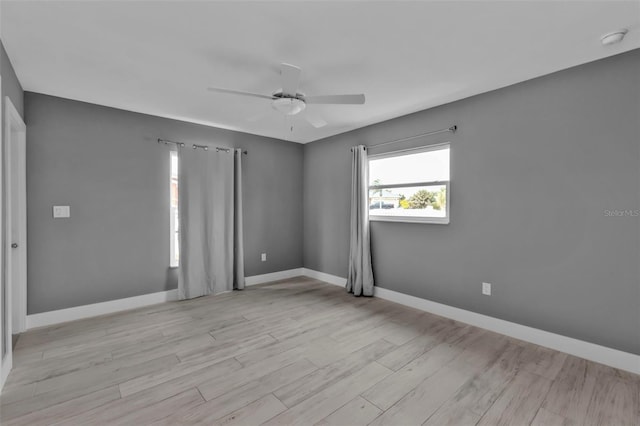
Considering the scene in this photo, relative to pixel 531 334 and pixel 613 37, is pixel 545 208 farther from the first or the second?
pixel 613 37

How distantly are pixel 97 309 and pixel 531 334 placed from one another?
4.65 m

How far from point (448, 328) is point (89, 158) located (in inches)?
174

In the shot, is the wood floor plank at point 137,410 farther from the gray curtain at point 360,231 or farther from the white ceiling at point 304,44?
the gray curtain at point 360,231

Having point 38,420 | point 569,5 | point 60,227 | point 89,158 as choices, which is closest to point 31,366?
point 38,420

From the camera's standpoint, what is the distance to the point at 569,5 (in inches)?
70.6

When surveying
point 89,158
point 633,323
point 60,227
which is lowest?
point 633,323

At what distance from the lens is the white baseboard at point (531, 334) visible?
92.8 inches

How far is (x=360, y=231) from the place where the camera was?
430 centimetres

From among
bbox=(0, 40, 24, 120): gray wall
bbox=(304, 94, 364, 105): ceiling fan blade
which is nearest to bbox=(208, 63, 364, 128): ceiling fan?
bbox=(304, 94, 364, 105): ceiling fan blade

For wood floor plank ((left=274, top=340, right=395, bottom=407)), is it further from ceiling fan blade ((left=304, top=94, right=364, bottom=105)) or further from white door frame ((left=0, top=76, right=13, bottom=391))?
ceiling fan blade ((left=304, top=94, right=364, bottom=105))

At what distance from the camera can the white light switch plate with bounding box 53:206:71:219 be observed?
10.8 ft

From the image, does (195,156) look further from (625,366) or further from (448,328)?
(625,366)

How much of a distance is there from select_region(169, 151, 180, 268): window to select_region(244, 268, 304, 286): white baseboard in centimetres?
116

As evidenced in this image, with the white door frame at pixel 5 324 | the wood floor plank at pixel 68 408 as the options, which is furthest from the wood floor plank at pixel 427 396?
the white door frame at pixel 5 324
